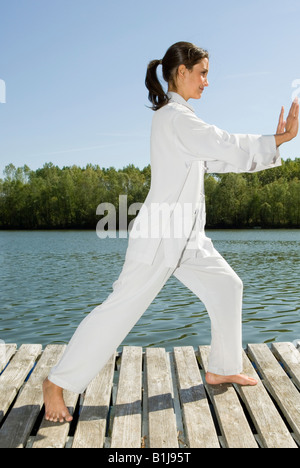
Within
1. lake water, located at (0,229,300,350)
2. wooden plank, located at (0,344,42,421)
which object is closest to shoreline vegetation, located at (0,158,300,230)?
lake water, located at (0,229,300,350)

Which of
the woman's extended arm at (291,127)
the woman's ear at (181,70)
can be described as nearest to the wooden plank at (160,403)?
the woman's extended arm at (291,127)

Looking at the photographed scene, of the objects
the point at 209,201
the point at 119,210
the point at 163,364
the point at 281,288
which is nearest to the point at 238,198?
the point at 209,201

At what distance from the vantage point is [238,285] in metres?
2.94

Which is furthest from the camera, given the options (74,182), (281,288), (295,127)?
(74,182)

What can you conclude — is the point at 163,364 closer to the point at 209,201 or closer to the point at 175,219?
the point at 175,219

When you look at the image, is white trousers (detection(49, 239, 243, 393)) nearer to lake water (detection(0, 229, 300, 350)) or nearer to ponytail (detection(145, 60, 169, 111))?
ponytail (detection(145, 60, 169, 111))

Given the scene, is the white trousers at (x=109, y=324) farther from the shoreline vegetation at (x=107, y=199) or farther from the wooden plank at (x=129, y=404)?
the shoreline vegetation at (x=107, y=199)

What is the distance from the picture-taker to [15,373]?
135 inches

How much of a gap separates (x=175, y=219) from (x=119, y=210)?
76.0 m

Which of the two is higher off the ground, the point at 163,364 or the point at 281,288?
the point at 163,364

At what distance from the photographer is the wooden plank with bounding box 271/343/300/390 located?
3388mm

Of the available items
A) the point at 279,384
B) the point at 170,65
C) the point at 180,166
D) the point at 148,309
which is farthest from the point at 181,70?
the point at 148,309

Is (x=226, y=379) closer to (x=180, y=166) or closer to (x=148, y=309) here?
(x=180, y=166)

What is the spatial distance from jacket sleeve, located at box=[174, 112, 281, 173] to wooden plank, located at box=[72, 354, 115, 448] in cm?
144
